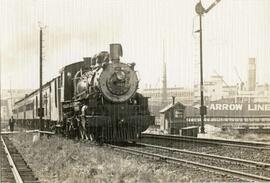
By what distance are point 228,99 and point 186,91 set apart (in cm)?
2167

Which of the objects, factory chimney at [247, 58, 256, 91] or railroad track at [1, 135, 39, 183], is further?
factory chimney at [247, 58, 256, 91]

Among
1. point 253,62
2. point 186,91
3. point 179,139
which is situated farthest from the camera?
point 186,91

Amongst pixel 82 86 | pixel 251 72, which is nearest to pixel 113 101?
pixel 82 86

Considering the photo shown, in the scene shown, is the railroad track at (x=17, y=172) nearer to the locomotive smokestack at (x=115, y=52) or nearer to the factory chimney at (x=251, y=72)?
the locomotive smokestack at (x=115, y=52)

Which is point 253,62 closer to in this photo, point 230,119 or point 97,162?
point 230,119

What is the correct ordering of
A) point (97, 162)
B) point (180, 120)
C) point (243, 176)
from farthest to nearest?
point (180, 120) → point (97, 162) → point (243, 176)

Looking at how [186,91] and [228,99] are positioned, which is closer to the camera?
[228,99]

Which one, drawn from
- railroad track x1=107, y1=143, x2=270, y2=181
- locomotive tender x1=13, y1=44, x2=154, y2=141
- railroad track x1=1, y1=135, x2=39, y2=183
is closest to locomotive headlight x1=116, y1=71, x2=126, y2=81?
locomotive tender x1=13, y1=44, x2=154, y2=141

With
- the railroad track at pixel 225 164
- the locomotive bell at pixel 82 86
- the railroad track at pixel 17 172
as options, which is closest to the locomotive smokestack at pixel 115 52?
the locomotive bell at pixel 82 86

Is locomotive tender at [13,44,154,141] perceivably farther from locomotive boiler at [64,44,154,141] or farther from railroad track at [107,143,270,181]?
→ railroad track at [107,143,270,181]

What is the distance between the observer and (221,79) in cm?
6284

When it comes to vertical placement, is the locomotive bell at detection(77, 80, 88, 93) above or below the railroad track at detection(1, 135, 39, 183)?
above

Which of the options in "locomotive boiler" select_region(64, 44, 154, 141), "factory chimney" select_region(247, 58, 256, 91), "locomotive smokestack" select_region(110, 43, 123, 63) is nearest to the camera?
"locomotive boiler" select_region(64, 44, 154, 141)

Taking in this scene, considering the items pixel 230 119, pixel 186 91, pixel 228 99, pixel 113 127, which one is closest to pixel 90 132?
pixel 113 127
